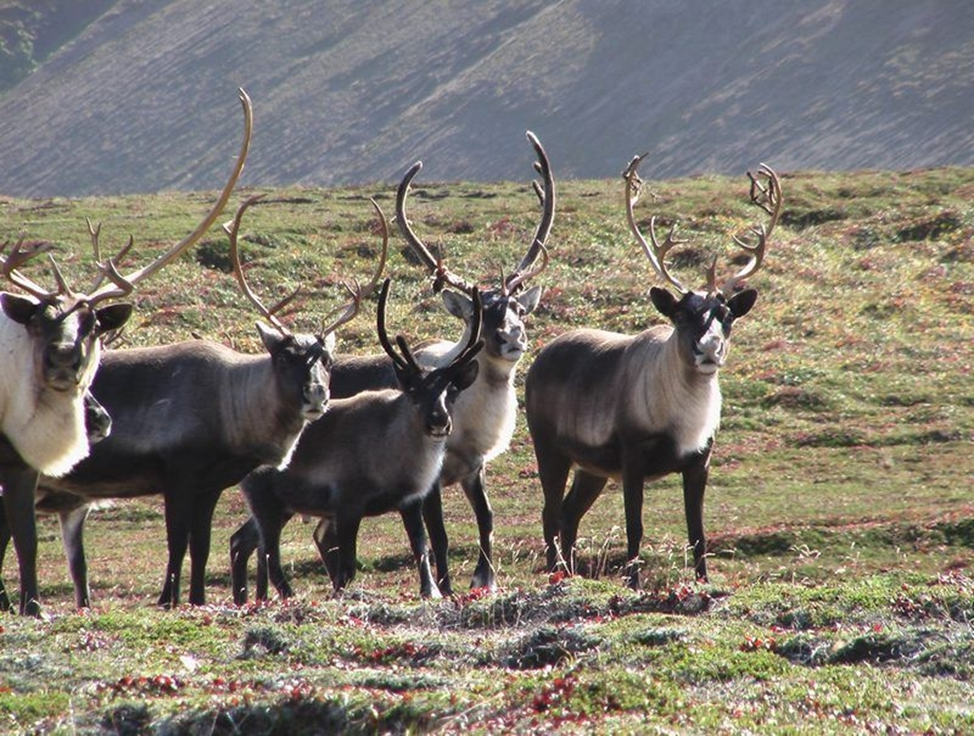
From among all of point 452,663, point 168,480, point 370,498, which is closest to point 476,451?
point 370,498

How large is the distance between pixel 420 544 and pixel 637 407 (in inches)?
96.6

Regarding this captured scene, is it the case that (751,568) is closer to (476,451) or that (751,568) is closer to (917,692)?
(476,451)

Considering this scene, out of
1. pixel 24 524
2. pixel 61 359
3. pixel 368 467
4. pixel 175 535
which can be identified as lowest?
pixel 175 535

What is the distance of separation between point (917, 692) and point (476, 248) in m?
31.8

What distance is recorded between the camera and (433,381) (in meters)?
14.2

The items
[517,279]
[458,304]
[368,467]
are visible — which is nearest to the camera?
[368,467]

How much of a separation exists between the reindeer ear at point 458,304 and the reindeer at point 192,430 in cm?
253

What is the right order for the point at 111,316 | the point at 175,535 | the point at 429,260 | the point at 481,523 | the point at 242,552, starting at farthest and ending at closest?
the point at 429,260
the point at 481,523
the point at 242,552
the point at 175,535
the point at 111,316

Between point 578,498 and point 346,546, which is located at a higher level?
point 346,546

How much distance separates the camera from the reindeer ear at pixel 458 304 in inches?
663

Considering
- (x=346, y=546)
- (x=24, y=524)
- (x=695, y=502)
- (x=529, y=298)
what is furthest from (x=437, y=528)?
(x=24, y=524)

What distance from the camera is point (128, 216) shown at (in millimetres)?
45938

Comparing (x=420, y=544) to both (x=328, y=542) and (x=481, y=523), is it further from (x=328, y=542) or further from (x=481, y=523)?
(x=328, y=542)

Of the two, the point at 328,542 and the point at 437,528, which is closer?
the point at 437,528
